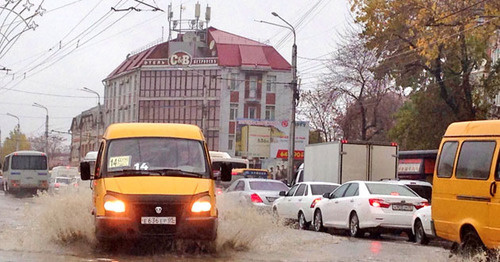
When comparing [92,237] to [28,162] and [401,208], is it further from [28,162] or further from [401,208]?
[28,162]

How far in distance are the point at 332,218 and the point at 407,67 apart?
18.6 metres

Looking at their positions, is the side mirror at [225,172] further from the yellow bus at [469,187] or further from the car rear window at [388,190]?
the car rear window at [388,190]

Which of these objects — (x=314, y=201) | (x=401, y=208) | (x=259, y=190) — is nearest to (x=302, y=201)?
(x=314, y=201)

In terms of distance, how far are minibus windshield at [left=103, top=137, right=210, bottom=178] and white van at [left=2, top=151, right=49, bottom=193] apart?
43368 millimetres

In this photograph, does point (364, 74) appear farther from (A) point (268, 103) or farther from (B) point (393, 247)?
(A) point (268, 103)

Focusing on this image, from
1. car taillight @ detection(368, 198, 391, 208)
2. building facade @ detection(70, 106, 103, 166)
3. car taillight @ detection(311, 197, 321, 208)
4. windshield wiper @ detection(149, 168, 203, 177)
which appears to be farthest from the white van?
building facade @ detection(70, 106, 103, 166)

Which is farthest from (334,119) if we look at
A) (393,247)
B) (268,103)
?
(393,247)

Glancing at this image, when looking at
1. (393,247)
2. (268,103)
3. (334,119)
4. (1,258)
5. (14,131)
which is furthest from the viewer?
(14,131)

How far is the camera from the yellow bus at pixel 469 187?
12.6m

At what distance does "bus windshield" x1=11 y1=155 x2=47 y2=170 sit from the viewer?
56.7 m

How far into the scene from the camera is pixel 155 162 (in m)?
14.2

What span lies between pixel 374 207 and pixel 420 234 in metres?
1.51

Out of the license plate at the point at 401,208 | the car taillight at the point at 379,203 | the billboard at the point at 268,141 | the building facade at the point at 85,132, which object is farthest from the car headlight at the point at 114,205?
the building facade at the point at 85,132

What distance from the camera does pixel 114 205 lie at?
1323 centimetres
